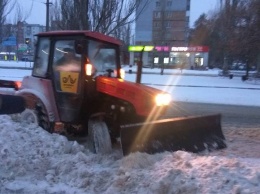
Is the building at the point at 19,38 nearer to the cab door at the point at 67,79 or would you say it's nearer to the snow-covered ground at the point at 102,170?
the cab door at the point at 67,79

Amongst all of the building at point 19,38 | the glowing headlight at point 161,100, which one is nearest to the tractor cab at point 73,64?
the glowing headlight at point 161,100

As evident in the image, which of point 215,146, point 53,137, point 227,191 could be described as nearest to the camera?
point 227,191

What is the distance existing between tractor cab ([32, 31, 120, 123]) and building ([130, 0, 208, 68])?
48.3 meters

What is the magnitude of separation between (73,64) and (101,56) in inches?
24.0

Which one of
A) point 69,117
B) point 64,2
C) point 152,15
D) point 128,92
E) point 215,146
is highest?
point 152,15

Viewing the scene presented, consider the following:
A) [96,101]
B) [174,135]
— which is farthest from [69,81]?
[174,135]

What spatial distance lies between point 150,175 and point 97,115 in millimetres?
2339

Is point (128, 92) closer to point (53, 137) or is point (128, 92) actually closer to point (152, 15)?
point (53, 137)

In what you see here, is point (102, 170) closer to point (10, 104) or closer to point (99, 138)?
point (99, 138)

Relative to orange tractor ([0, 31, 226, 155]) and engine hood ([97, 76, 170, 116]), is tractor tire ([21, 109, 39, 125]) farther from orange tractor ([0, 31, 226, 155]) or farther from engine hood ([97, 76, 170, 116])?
engine hood ([97, 76, 170, 116])

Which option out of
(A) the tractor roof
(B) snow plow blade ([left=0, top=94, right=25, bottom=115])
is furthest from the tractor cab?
(B) snow plow blade ([left=0, top=94, right=25, bottom=115])

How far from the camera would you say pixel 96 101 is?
25.2 ft

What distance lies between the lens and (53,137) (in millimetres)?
6812

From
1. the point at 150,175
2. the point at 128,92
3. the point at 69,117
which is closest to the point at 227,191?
the point at 150,175
